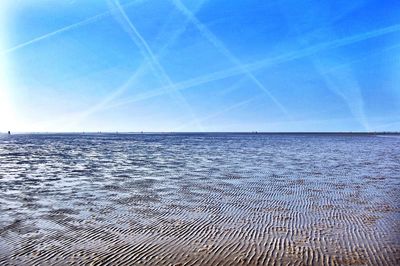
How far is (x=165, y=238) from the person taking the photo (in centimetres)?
938

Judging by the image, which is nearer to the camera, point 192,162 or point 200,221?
point 200,221

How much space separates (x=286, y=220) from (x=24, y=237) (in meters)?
7.61

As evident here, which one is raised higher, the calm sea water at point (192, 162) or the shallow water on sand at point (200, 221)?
the calm sea water at point (192, 162)

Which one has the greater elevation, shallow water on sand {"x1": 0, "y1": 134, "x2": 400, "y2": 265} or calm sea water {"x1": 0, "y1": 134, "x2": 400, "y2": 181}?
calm sea water {"x1": 0, "y1": 134, "x2": 400, "y2": 181}

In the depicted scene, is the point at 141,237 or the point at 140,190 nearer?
the point at 141,237

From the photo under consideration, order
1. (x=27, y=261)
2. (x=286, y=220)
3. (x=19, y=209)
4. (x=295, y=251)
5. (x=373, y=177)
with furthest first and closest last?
1. (x=373, y=177)
2. (x=19, y=209)
3. (x=286, y=220)
4. (x=295, y=251)
5. (x=27, y=261)

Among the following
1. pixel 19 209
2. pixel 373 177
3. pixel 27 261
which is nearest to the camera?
pixel 27 261

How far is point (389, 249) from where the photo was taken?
27.9 ft

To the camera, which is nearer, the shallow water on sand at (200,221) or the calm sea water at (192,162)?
the shallow water on sand at (200,221)

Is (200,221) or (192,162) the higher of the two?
(192,162)

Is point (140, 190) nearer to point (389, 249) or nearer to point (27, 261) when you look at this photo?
point (27, 261)

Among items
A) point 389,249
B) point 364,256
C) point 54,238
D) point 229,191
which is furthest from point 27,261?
point 229,191

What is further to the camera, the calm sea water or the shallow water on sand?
the calm sea water

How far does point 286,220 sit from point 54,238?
6828 mm
